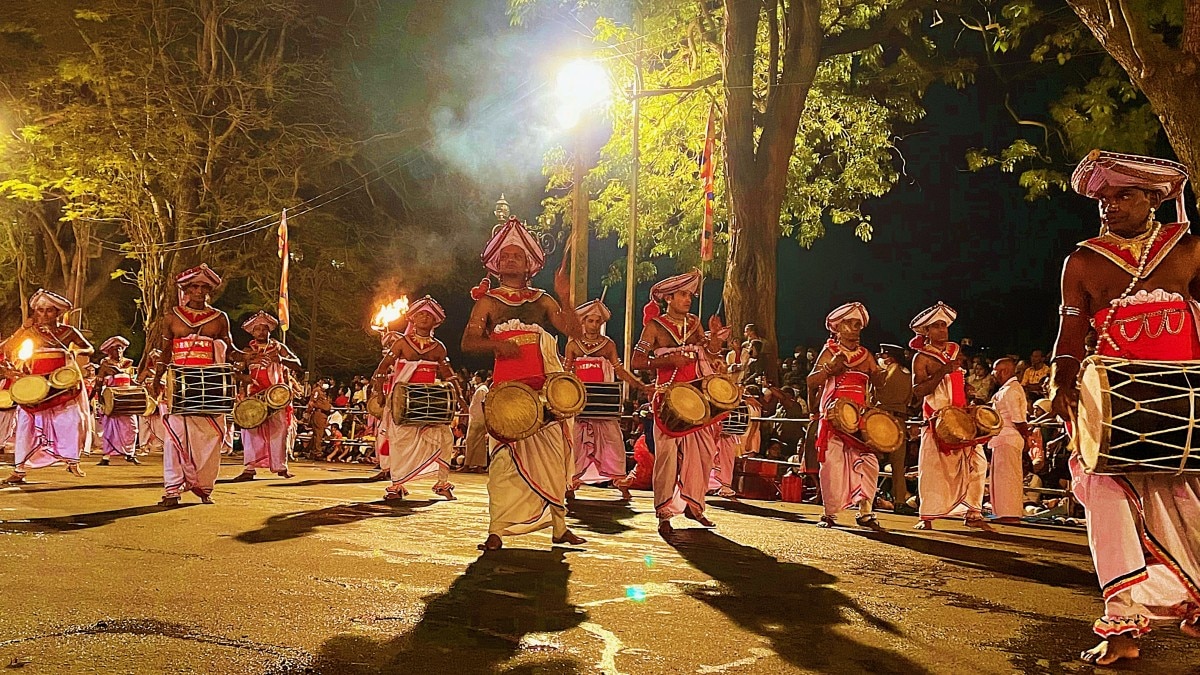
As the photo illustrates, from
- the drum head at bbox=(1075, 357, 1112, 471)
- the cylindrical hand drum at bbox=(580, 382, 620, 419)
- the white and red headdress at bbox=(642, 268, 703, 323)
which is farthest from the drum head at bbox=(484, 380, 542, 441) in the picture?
the drum head at bbox=(1075, 357, 1112, 471)

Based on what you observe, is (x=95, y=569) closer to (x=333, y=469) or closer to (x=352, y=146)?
(x=333, y=469)

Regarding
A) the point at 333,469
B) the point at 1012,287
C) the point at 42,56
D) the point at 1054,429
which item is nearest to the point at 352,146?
the point at 42,56

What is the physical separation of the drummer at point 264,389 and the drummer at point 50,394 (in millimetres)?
2474

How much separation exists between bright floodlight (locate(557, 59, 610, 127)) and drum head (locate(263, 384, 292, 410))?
7.51m

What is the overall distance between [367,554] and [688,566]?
86.6 inches


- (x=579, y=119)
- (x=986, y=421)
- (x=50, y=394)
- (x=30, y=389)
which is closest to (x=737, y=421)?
(x=986, y=421)

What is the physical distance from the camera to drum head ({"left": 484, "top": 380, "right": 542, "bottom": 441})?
25.1 feet

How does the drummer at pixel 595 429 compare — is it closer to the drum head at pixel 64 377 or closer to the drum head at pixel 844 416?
the drum head at pixel 844 416

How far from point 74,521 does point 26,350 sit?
4.95 meters

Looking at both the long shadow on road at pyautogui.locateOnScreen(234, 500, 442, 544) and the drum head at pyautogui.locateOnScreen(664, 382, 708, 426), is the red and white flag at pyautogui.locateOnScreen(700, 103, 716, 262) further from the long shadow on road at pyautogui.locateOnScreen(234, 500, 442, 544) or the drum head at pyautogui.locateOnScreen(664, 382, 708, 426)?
the drum head at pyautogui.locateOnScreen(664, 382, 708, 426)

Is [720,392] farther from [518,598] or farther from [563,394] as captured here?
[518,598]

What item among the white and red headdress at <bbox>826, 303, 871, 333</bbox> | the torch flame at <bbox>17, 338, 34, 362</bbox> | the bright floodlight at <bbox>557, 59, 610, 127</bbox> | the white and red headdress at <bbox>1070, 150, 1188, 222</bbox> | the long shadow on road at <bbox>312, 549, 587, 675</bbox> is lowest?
the long shadow on road at <bbox>312, 549, 587, 675</bbox>

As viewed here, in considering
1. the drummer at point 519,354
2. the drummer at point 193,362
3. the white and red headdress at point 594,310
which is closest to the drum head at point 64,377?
the drummer at point 193,362

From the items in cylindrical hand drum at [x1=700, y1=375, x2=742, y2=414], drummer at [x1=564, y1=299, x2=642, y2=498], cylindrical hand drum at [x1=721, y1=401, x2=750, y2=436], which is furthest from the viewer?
drummer at [x1=564, y1=299, x2=642, y2=498]
